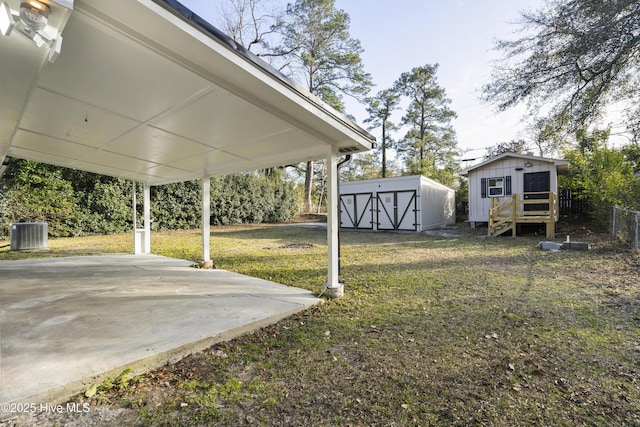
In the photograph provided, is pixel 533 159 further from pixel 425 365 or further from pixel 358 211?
pixel 425 365

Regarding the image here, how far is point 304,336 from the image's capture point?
273cm

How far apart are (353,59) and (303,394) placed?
2075 centimetres

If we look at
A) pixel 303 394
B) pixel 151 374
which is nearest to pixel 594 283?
pixel 303 394

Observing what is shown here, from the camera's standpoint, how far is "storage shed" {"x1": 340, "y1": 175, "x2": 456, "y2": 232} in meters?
12.5

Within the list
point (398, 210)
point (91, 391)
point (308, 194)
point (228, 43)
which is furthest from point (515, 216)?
point (308, 194)

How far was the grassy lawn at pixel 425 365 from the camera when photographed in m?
1.70

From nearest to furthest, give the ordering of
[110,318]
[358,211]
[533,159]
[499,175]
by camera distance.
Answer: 1. [110,318]
2. [533,159]
3. [499,175]
4. [358,211]

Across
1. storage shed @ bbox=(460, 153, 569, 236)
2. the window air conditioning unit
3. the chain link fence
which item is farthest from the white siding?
the window air conditioning unit

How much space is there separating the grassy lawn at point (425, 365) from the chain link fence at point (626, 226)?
2241mm

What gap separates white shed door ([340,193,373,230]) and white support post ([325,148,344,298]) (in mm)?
9875

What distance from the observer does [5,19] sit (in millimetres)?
1319

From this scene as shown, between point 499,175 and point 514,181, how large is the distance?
1.98 feet

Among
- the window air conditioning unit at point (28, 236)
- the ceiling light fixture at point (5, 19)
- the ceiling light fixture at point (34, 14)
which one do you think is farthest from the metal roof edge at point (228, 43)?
the window air conditioning unit at point (28, 236)

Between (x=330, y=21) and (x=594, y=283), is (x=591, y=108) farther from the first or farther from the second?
(x=330, y=21)
